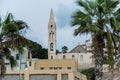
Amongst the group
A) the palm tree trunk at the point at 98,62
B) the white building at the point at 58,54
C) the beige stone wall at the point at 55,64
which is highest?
the white building at the point at 58,54

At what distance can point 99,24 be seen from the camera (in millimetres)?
36781

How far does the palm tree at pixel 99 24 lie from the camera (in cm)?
3650

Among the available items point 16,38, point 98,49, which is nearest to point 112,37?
point 98,49

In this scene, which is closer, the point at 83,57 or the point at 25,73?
the point at 25,73

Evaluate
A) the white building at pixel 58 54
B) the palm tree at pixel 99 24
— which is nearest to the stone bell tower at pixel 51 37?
the white building at pixel 58 54

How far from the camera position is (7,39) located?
1286 inches

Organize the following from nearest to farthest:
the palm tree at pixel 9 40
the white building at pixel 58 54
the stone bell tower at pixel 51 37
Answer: the palm tree at pixel 9 40, the white building at pixel 58 54, the stone bell tower at pixel 51 37

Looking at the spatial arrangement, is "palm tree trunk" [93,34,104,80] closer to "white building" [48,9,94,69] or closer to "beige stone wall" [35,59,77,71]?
"beige stone wall" [35,59,77,71]

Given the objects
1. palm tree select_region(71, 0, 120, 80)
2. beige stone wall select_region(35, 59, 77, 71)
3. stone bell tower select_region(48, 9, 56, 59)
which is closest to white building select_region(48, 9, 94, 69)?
stone bell tower select_region(48, 9, 56, 59)

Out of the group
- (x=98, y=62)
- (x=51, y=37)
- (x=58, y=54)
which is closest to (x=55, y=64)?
Answer: (x=58, y=54)

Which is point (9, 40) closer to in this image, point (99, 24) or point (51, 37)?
point (99, 24)

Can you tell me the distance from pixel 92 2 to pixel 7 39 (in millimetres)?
7969

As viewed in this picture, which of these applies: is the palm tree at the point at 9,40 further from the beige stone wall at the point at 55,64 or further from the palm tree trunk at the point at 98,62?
the beige stone wall at the point at 55,64

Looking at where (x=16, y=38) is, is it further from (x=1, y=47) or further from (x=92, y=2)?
(x=92, y=2)
